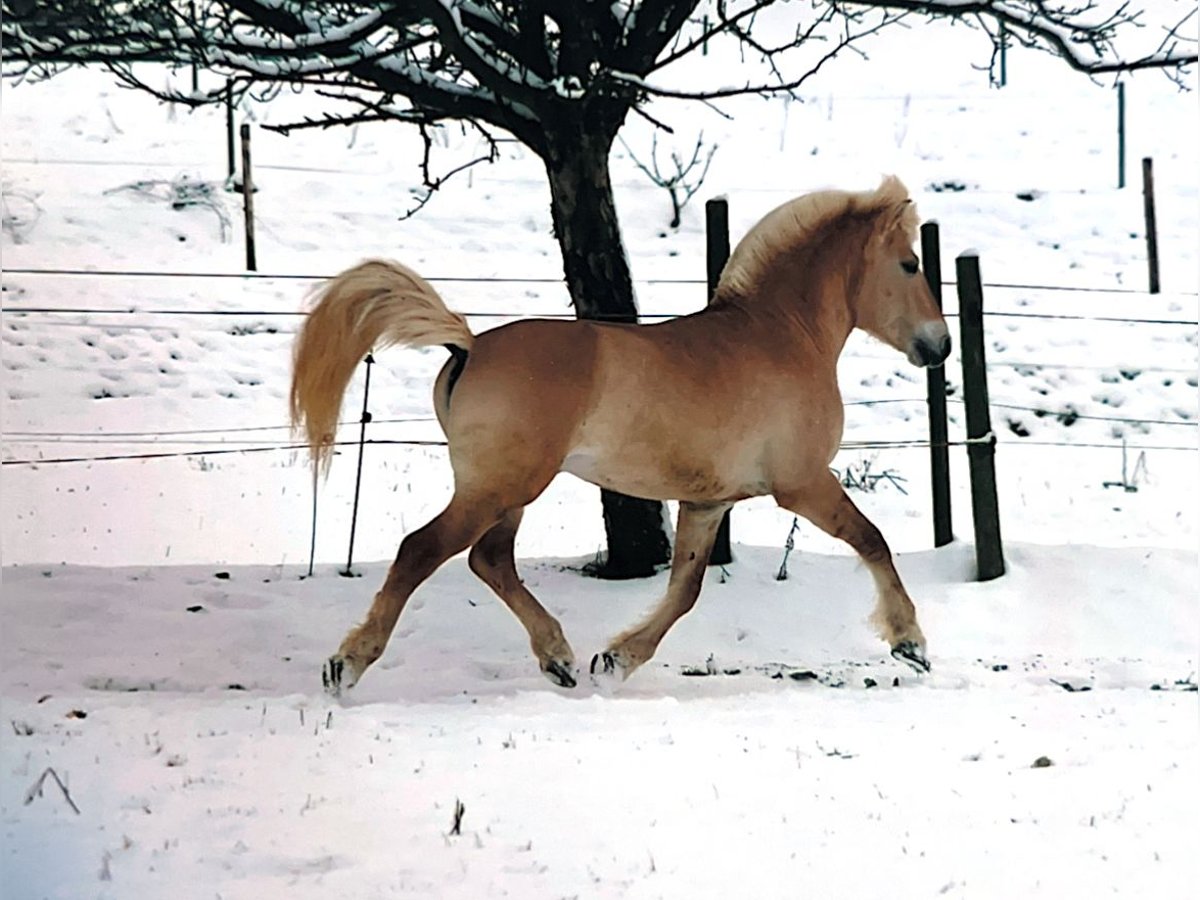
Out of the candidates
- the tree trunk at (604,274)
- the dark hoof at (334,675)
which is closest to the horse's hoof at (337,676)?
the dark hoof at (334,675)

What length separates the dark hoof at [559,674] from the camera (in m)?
2.52

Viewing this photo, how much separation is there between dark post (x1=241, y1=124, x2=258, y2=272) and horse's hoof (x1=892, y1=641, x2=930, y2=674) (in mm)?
1574

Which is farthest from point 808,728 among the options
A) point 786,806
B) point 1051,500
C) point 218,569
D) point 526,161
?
point 526,161

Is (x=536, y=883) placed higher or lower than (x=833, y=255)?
lower

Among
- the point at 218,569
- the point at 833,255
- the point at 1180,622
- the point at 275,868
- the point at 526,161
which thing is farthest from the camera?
the point at 526,161

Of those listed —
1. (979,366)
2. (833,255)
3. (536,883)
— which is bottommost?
(536,883)

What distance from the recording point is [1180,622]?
294 centimetres

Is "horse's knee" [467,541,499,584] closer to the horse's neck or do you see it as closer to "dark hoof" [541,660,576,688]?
"dark hoof" [541,660,576,688]

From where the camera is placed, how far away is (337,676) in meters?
2.33

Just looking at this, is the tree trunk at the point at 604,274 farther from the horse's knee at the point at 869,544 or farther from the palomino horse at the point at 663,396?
the horse's knee at the point at 869,544

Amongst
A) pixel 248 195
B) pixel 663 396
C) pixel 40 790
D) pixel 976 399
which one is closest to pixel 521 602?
pixel 663 396

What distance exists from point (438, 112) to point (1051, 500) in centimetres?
180

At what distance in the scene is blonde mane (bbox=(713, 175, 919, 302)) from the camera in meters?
2.67

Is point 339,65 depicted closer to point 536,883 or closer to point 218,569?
point 218,569
